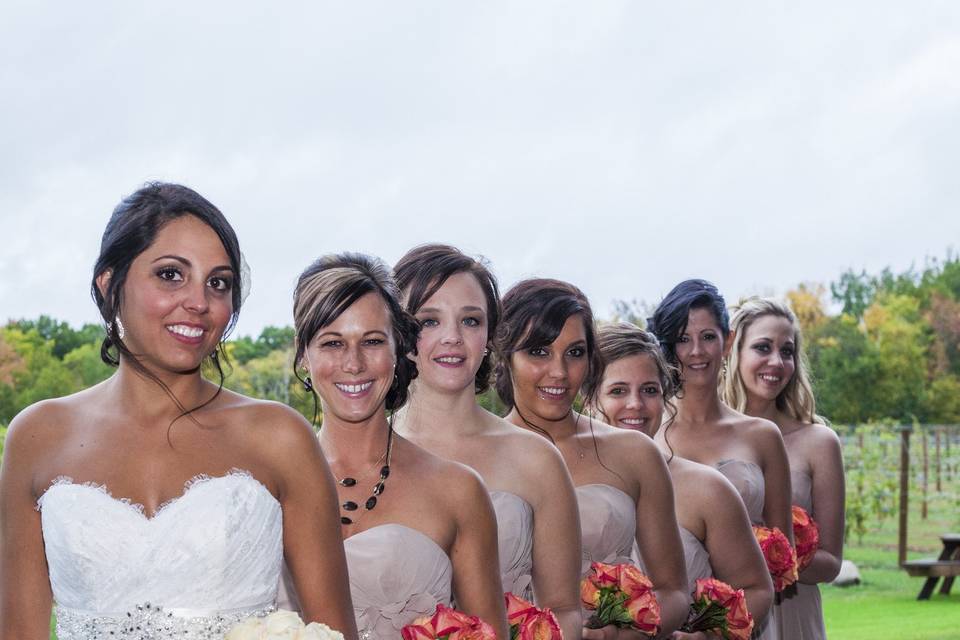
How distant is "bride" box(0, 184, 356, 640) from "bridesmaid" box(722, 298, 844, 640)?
460cm

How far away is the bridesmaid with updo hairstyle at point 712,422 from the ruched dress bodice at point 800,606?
0.43 m

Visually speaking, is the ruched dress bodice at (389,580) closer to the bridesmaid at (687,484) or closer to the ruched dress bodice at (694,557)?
the bridesmaid at (687,484)

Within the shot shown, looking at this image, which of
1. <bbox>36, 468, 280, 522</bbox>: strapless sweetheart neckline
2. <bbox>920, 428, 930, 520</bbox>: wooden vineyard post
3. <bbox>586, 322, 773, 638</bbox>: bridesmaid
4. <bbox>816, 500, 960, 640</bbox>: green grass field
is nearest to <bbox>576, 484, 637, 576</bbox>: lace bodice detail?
<bbox>586, 322, 773, 638</bbox>: bridesmaid

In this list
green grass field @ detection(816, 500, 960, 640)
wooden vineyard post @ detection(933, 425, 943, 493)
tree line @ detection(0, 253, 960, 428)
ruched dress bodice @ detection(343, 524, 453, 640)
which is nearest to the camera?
ruched dress bodice @ detection(343, 524, 453, 640)

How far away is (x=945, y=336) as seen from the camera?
1875 inches

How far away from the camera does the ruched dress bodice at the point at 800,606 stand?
821 centimetres

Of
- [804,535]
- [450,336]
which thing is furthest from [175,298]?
[804,535]

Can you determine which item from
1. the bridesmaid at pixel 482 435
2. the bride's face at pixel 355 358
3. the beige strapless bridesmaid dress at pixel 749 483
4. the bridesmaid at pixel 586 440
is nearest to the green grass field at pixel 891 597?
the beige strapless bridesmaid dress at pixel 749 483

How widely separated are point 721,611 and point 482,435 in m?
1.71

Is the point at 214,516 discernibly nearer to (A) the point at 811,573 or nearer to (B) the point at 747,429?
(B) the point at 747,429

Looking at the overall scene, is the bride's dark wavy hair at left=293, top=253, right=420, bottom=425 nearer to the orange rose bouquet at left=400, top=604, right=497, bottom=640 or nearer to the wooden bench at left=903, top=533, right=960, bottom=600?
the orange rose bouquet at left=400, top=604, right=497, bottom=640

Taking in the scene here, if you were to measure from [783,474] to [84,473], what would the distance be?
4714 millimetres

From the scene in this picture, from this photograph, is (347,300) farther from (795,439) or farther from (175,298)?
(795,439)

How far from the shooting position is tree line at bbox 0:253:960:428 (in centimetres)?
2122
